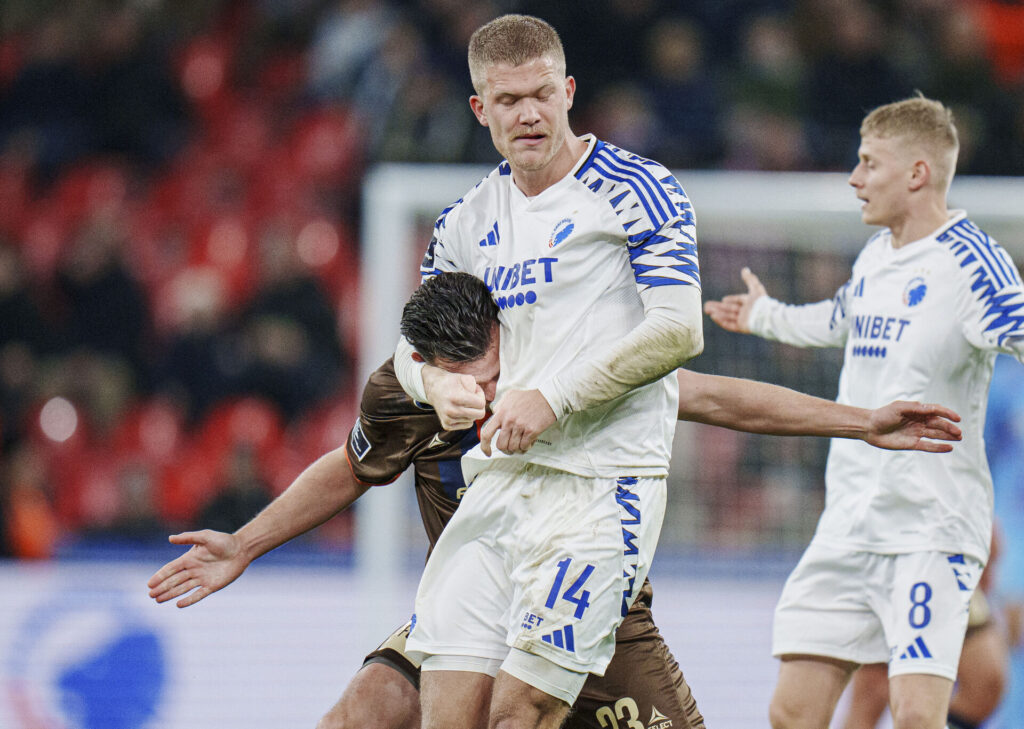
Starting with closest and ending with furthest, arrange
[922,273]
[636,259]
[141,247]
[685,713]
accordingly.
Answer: [636,259]
[685,713]
[922,273]
[141,247]

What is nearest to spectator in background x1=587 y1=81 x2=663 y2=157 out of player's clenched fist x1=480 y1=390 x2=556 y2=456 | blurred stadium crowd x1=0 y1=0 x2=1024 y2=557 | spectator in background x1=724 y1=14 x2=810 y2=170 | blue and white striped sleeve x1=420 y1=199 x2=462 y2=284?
blurred stadium crowd x1=0 y1=0 x2=1024 y2=557

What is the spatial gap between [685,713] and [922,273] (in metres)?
1.86

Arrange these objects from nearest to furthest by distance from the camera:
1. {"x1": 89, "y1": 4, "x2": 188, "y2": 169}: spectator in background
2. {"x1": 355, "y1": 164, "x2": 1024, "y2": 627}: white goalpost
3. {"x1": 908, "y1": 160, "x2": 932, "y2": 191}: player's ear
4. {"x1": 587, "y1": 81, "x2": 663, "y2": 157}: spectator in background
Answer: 1. {"x1": 908, "y1": 160, "x2": 932, "y2": 191}: player's ear
2. {"x1": 355, "y1": 164, "x2": 1024, "y2": 627}: white goalpost
3. {"x1": 587, "y1": 81, "x2": 663, "y2": 157}: spectator in background
4. {"x1": 89, "y1": 4, "x2": 188, "y2": 169}: spectator in background

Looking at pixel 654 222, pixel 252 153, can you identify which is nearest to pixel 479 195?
pixel 654 222

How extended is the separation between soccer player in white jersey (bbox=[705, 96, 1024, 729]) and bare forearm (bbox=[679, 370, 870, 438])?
90 cm

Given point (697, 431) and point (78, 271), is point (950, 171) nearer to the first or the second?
point (697, 431)

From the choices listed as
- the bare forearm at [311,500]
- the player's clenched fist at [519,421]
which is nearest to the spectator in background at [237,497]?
the bare forearm at [311,500]

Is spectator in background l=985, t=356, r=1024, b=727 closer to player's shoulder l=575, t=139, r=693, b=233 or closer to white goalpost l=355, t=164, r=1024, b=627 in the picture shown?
white goalpost l=355, t=164, r=1024, b=627

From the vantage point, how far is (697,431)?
6859 millimetres

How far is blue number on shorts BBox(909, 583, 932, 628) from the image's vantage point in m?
4.39

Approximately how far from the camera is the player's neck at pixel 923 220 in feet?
15.3

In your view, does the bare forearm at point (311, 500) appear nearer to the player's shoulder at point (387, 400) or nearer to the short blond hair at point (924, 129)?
the player's shoulder at point (387, 400)

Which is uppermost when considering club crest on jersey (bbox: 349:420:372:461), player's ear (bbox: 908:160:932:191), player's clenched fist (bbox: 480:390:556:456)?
player's ear (bbox: 908:160:932:191)

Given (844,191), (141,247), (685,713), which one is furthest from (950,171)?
(141,247)
